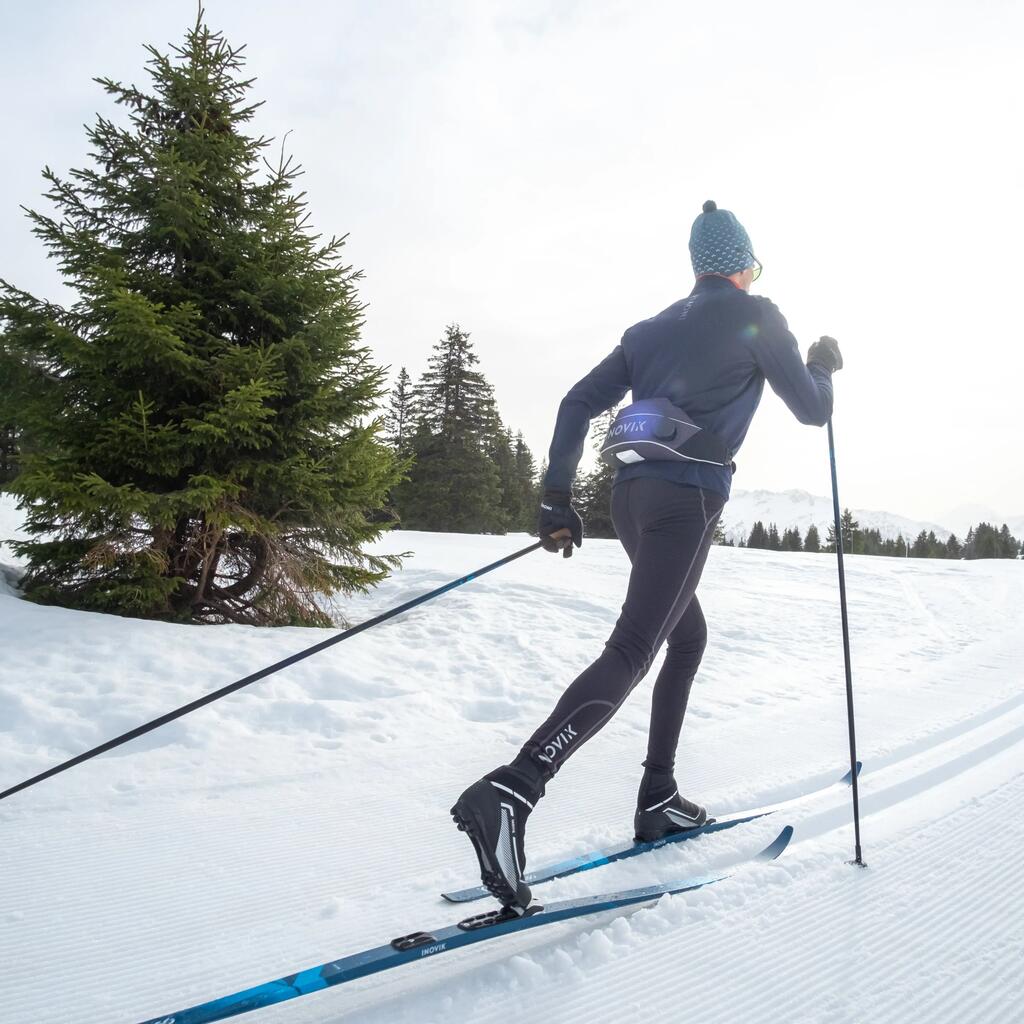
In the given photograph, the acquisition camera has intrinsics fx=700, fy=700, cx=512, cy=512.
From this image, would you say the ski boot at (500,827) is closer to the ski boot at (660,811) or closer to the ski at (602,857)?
the ski at (602,857)

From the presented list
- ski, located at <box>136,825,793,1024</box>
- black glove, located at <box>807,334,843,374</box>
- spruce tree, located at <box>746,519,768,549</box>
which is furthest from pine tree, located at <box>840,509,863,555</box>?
ski, located at <box>136,825,793,1024</box>

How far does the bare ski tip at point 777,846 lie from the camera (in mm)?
2408

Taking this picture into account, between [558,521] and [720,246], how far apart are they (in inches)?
47.5

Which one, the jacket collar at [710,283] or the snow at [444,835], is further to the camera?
the jacket collar at [710,283]

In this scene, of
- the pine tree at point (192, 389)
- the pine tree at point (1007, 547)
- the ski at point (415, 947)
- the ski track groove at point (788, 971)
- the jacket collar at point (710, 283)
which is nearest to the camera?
the ski at point (415, 947)

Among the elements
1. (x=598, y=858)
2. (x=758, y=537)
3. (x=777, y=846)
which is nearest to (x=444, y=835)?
(x=598, y=858)

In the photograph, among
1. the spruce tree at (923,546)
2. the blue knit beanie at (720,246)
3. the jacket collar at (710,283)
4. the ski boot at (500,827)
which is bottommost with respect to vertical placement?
the ski boot at (500,827)

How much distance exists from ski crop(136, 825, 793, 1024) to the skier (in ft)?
0.23

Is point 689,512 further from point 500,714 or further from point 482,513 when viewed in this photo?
point 482,513

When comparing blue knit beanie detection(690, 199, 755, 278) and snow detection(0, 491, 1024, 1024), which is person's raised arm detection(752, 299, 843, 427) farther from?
snow detection(0, 491, 1024, 1024)

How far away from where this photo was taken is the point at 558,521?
95.8 inches

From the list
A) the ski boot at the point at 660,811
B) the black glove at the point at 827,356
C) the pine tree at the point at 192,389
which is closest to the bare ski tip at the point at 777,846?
the ski boot at the point at 660,811

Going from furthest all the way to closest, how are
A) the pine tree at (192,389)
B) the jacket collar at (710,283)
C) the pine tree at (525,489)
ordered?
the pine tree at (525,489)
the pine tree at (192,389)
the jacket collar at (710,283)

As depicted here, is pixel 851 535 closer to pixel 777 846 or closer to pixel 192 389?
pixel 192 389
